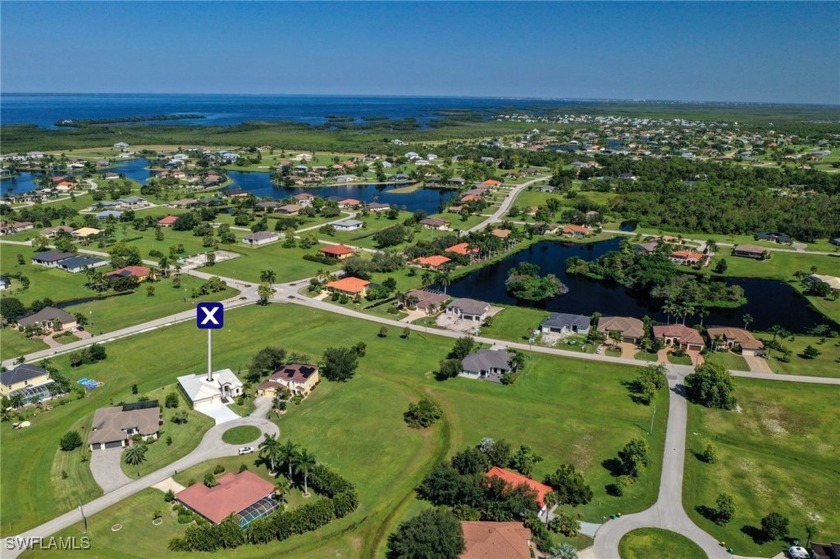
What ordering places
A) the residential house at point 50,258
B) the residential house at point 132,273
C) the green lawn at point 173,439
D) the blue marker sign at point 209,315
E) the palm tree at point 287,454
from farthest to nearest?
the residential house at point 50,258, the residential house at point 132,273, the green lawn at point 173,439, the blue marker sign at point 209,315, the palm tree at point 287,454

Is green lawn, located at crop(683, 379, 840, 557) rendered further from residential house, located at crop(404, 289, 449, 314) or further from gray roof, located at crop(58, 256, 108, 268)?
gray roof, located at crop(58, 256, 108, 268)

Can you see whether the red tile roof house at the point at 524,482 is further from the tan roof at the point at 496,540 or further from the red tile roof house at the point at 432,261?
the red tile roof house at the point at 432,261

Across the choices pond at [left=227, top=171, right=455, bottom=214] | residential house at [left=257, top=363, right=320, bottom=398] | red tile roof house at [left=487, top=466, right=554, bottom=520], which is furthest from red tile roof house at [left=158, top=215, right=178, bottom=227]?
red tile roof house at [left=487, top=466, right=554, bottom=520]

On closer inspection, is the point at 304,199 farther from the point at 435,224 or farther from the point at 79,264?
the point at 79,264

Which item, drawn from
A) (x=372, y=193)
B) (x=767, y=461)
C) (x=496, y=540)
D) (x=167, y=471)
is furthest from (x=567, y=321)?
(x=372, y=193)

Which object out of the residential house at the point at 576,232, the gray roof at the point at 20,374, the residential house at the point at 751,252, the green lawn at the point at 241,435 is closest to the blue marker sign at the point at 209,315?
the green lawn at the point at 241,435
